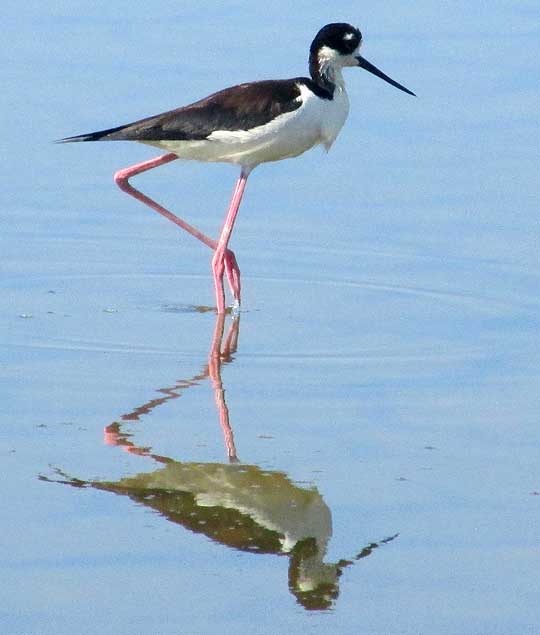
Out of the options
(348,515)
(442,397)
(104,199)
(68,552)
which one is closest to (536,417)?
(442,397)

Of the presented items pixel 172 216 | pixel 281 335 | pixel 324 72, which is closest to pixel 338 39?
pixel 324 72

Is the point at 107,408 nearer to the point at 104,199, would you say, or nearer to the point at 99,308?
the point at 99,308

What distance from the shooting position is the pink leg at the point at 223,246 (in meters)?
7.99

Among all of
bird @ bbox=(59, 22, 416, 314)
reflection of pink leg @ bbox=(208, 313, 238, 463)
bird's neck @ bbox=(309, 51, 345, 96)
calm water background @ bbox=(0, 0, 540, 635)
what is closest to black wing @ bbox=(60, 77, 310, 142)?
bird @ bbox=(59, 22, 416, 314)

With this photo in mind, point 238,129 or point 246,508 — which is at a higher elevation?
point 238,129

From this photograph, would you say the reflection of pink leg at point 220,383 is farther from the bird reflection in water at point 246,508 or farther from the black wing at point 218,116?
the black wing at point 218,116

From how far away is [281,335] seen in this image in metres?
7.40

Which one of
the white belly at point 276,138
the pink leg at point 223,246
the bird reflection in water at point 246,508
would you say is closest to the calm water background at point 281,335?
the bird reflection in water at point 246,508

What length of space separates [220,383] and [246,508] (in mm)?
1398

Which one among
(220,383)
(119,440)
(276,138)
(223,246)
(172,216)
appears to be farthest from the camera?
(172,216)

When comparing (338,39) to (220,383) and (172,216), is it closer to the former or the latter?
(172,216)

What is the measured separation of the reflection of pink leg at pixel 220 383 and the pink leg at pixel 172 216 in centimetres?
35

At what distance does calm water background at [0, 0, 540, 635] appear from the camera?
4777mm

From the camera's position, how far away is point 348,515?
523cm
